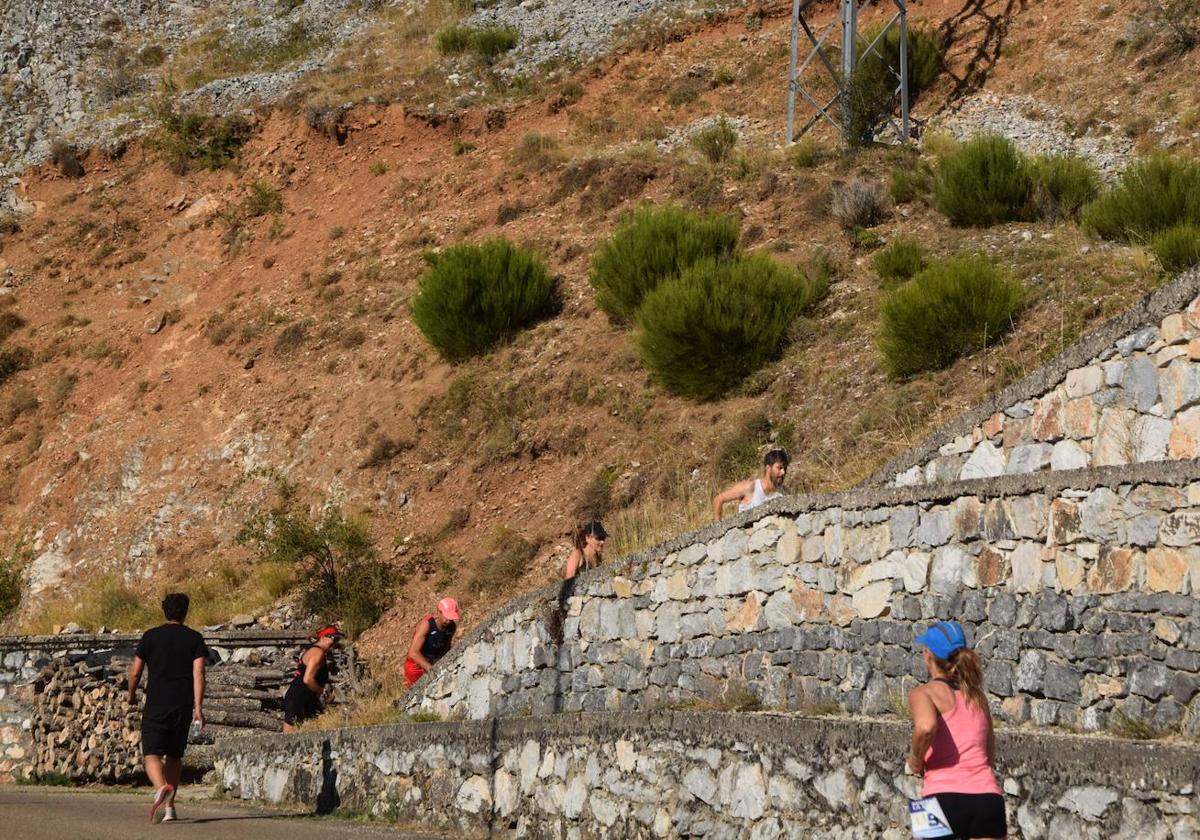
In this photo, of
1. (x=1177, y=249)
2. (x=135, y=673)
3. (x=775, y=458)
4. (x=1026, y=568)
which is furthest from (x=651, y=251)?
(x=1026, y=568)

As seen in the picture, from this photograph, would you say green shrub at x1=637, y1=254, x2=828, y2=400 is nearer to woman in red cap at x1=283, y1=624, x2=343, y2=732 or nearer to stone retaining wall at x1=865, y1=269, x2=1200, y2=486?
woman in red cap at x1=283, y1=624, x2=343, y2=732

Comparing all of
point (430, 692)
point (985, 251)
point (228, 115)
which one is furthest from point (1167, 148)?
point (228, 115)

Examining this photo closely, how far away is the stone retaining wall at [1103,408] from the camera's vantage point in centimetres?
847

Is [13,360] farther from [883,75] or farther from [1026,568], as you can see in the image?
[1026,568]

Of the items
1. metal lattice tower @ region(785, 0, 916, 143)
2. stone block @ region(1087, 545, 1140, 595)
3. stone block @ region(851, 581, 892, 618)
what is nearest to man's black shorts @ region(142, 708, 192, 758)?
stone block @ region(851, 581, 892, 618)

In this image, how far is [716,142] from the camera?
26250 mm

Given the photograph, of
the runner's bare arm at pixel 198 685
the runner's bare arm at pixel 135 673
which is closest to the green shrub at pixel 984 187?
the runner's bare arm at pixel 198 685

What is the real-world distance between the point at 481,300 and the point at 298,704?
9262 mm

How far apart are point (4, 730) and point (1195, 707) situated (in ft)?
47.6

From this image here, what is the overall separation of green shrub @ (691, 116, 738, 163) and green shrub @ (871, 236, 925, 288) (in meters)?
7.11

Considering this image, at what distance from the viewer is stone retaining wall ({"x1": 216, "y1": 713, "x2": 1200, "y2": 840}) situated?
515 centimetres

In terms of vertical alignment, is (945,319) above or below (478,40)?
below

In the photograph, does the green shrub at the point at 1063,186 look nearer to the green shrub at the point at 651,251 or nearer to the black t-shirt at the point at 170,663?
the green shrub at the point at 651,251

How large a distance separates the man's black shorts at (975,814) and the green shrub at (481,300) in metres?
17.2
